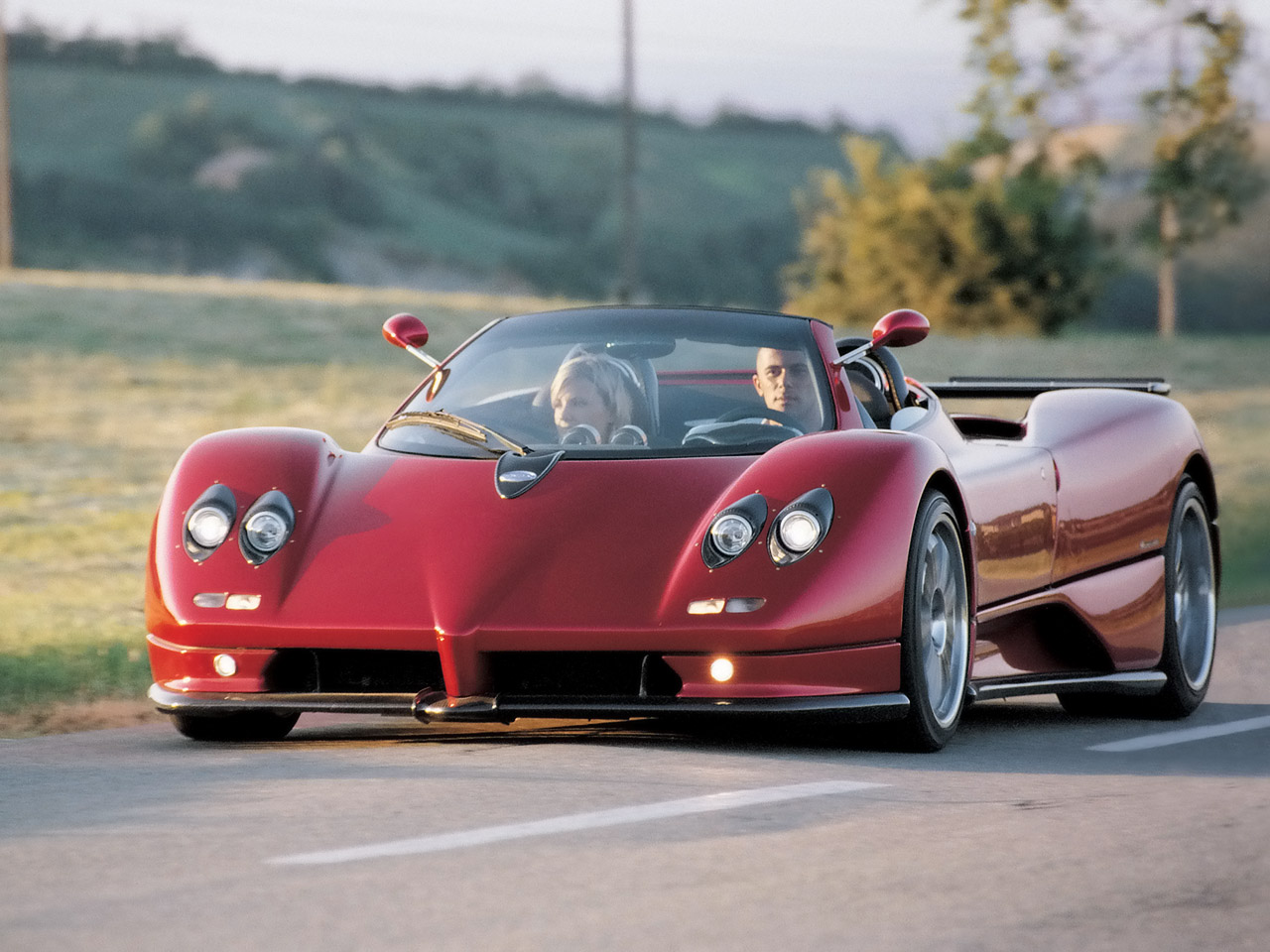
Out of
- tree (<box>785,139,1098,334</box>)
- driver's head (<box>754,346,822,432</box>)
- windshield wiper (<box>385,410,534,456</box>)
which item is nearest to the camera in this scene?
windshield wiper (<box>385,410,534,456</box>)

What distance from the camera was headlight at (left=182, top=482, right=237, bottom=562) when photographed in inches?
274

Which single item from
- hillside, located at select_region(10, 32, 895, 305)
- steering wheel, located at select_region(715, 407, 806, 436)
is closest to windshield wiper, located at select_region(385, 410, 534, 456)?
steering wheel, located at select_region(715, 407, 806, 436)

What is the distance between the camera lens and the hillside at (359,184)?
82.1 metres

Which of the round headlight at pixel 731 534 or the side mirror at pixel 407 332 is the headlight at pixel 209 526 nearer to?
the round headlight at pixel 731 534

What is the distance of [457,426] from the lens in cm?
766

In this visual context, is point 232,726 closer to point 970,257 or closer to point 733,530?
point 733,530

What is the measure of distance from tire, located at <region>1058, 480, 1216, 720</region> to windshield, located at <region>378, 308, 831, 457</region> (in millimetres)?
1804

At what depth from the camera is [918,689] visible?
22.5 ft

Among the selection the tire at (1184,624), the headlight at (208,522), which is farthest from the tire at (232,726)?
the tire at (1184,624)

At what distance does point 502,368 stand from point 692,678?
8.49ft

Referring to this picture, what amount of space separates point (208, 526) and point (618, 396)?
1.47m

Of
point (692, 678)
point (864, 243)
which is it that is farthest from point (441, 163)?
point (692, 678)

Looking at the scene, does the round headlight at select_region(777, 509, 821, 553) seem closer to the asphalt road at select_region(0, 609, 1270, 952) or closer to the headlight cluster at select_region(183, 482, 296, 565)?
the asphalt road at select_region(0, 609, 1270, 952)

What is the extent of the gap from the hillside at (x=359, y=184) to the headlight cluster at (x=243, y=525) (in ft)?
218
